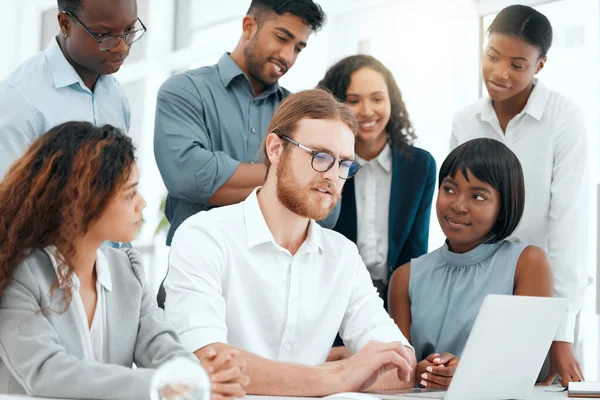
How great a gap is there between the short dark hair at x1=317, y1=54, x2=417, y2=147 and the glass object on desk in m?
1.90

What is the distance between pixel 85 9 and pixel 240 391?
4.63 ft

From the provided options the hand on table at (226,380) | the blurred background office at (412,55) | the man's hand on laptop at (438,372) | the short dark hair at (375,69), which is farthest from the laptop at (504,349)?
the blurred background office at (412,55)

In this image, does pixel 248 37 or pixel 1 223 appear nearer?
pixel 1 223

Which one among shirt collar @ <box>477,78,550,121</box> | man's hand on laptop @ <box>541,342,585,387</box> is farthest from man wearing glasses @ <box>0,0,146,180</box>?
man's hand on laptop @ <box>541,342,585,387</box>

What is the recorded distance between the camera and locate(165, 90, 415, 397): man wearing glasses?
2.00m

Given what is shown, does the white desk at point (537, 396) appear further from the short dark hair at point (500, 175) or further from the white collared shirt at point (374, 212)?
the white collared shirt at point (374, 212)

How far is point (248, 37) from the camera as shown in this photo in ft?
8.92

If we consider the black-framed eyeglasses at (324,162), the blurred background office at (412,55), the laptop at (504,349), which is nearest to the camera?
the laptop at (504,349)

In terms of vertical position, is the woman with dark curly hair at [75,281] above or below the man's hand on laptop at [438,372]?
above

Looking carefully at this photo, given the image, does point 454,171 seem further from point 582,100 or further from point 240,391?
point 582,100

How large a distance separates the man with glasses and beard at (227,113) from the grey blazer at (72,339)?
634 mm

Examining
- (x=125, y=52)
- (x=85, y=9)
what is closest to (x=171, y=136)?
(x=125, y=52)

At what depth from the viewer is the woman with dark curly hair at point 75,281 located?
1424mm

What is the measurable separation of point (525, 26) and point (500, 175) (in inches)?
25.8
